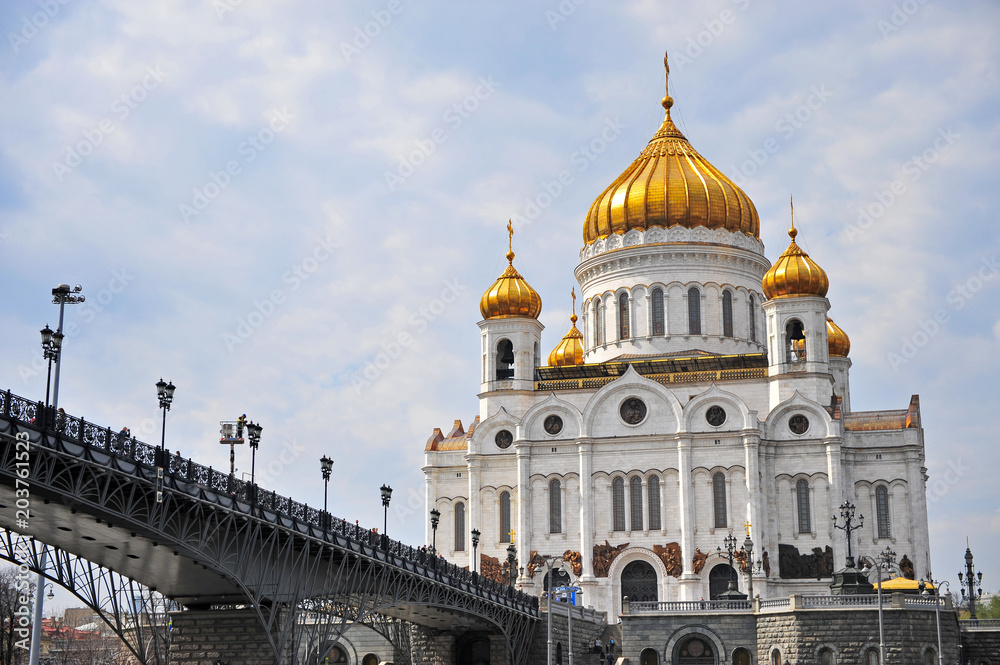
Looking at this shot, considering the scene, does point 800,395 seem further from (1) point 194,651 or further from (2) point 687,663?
(1) point 194,651

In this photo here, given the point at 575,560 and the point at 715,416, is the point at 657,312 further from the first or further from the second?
the point at 575,560

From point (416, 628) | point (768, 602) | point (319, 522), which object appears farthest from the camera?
point (416, 628)

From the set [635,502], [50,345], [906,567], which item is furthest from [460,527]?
[50,345]

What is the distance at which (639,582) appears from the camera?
60156 millimetres

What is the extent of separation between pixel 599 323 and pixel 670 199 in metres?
7.37

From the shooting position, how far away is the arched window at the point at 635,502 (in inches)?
2400

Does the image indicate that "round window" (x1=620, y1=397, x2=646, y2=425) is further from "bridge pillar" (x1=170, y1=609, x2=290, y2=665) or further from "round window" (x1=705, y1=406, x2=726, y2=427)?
"bridge pillar" (x1=170, y1=609, x2=290, y2=665)

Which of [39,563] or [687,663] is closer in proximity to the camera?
[39,563]

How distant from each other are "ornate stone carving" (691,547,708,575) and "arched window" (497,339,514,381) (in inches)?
513

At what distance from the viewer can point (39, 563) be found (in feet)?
110

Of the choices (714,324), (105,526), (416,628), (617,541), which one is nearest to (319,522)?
(105,526)

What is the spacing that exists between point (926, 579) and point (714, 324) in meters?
16.3

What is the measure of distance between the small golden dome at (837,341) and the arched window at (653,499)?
749 inches

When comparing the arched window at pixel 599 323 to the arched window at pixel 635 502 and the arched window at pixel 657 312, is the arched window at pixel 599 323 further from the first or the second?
the arched window at pixel 635 502
